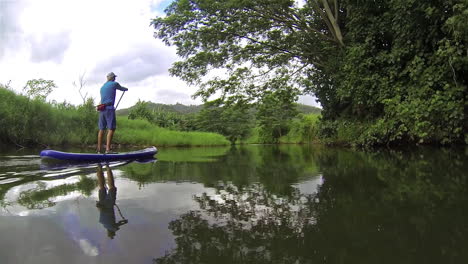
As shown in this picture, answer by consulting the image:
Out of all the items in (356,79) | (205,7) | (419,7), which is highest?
(205,7)

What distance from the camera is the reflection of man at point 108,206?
180 centimetres

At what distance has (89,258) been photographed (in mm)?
1350

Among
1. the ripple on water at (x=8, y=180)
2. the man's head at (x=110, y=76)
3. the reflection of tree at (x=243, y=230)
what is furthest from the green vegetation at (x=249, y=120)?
the reflection of tree at (x=243, y=230)

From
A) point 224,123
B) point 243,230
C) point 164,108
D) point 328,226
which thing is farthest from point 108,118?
point 164,108

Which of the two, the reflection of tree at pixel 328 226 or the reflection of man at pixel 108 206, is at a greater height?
the reflection of man at pixel 108 206

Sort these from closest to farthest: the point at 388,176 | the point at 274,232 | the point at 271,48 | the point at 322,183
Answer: the point at 274,232 < the point at 322,183 < the point at 388,176 < the point at 271,48

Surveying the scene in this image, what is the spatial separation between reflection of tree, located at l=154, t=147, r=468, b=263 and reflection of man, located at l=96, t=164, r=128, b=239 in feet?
1.14

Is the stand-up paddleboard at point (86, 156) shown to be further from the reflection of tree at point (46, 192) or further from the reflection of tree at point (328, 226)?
the reflection of tree at point (328, 226)

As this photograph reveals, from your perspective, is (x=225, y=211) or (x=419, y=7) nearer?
(x=225, y=211)

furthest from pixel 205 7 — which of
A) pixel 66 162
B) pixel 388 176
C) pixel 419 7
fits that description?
pixel 388 176

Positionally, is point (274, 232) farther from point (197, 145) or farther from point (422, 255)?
point (197, 145)

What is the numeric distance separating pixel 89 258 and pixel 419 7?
27.4 ft

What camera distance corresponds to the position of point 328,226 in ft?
5.86

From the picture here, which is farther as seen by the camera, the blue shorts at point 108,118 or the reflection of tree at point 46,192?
the blue shorts at point 108,118
